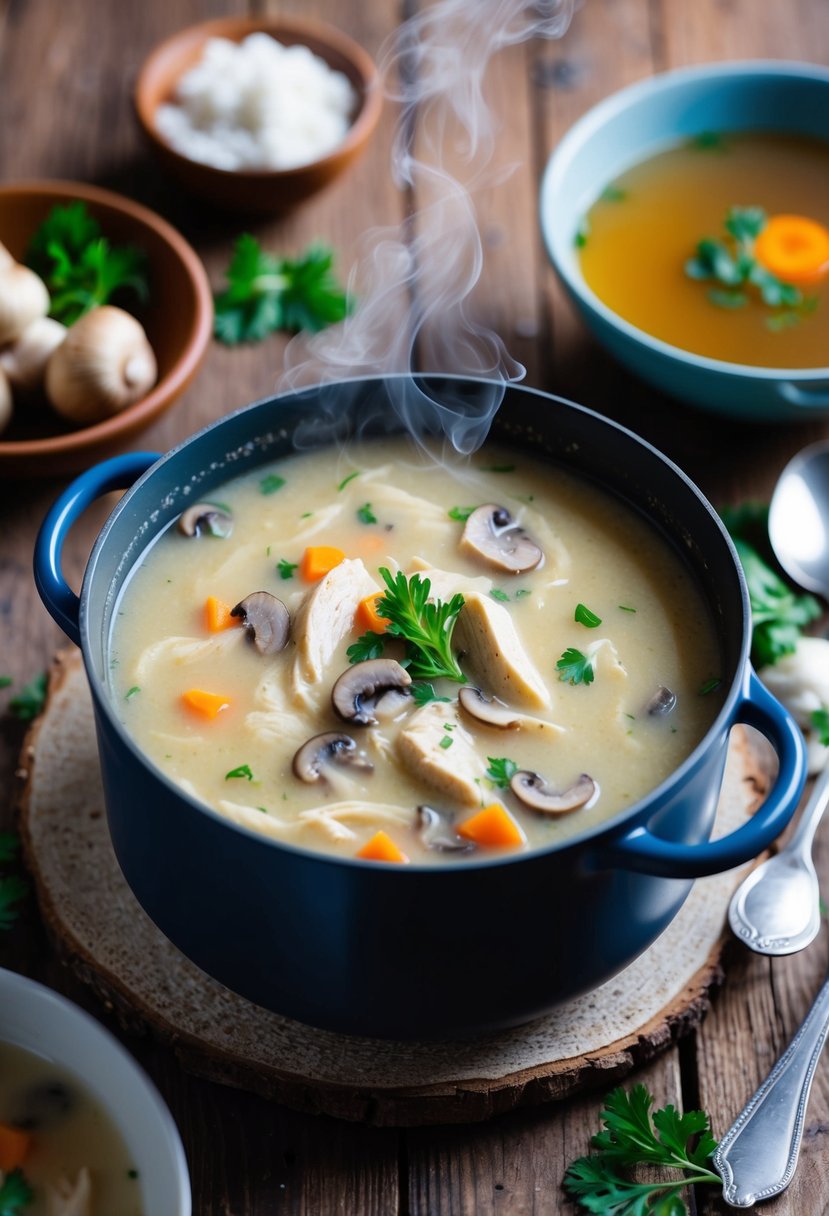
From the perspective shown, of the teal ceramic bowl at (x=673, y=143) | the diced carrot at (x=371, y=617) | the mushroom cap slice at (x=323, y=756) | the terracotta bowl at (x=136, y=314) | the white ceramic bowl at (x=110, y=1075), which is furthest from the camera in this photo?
the teal ceramic bowl at (x=673, y=143)

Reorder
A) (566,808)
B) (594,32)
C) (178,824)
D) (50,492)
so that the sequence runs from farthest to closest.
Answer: (594,32) < (50,492) < (566,808) < (178,824)

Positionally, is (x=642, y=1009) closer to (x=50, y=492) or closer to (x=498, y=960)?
(x=498, y=960)

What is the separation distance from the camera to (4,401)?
3752mm

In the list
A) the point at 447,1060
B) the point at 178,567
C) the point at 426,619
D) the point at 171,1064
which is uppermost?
the point at 426,619

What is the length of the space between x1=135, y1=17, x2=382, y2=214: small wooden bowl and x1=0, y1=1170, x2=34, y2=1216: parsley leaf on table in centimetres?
293

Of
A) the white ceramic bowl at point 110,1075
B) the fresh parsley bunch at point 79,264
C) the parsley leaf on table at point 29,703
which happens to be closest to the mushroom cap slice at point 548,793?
the white ceramic bowl at point 110,1075

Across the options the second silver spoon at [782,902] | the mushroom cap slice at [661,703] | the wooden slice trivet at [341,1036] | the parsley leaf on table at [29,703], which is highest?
the mushroom cap slice at [661,703]

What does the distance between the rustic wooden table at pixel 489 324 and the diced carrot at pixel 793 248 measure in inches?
19.0

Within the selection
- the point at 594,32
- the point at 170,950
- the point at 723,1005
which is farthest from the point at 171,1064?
the point at 594,32

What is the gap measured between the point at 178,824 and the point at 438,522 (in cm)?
108

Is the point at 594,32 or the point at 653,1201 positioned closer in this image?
the point at 653,1201

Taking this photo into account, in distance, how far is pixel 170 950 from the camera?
2.87 meters

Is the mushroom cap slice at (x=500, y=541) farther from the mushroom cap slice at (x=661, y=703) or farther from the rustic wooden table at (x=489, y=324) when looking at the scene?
the rustic wooden table at (x=489, y=324)

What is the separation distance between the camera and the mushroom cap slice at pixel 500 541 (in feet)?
10.0
